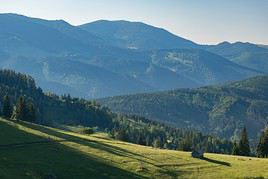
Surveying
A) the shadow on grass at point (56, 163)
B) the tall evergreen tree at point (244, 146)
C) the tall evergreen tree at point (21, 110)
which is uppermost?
the tall evergreen tree at point (21, 110)

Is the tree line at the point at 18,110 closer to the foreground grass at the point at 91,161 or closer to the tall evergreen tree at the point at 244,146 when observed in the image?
the foreground grass at the point at 91,161

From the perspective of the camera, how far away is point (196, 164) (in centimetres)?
9681

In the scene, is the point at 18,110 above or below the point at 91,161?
above

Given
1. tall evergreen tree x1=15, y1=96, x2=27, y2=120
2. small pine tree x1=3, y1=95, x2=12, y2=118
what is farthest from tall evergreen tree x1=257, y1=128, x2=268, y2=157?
small pine tree x1=3, y1=95, x2=12, y2=118

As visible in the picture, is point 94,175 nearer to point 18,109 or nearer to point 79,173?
point 79,173

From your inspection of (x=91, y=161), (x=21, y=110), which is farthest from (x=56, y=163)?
(x=21, y=110)

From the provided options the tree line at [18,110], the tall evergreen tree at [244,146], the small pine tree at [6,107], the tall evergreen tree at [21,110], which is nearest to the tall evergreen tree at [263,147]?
the tall evergreen tree at [244,146]

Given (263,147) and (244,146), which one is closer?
(263,147)

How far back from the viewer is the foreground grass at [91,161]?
78594 mm

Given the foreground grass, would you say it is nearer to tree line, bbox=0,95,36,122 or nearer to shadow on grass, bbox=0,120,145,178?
shadow on grass, bbox=0,120,145,178

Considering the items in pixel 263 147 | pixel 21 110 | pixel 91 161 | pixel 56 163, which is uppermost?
pixel 21 110

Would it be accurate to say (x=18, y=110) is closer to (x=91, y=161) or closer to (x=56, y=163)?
(x=91, y=161)

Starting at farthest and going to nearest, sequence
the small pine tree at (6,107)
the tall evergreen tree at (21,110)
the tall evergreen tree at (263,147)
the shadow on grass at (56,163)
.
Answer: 1. the small pine tree at (6,107)
2. the tall evergreen tree at (21,110)
3. the tall evergreen tree at (263,147)
4. the shadow on grass at (56,163)

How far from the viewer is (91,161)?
88.1 m
